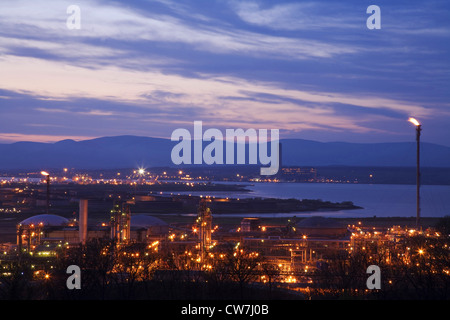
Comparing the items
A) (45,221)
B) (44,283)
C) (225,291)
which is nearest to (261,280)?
(225,291)

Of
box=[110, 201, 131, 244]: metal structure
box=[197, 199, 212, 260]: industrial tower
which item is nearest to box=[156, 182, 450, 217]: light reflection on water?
box=[197, 199, 212, 260]: industrial tower

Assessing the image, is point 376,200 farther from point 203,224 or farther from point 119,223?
point 119,223

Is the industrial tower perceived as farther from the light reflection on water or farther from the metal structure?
the light reflection on water

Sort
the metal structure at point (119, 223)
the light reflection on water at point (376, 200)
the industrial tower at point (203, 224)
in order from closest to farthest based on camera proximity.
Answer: the metal structure at point (119, 223), the industrial tower at point (203, 224), the light reflection on water at point (376, 200)

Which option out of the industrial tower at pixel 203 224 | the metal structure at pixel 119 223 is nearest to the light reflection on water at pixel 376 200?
the industrial tower at pixel 203 224

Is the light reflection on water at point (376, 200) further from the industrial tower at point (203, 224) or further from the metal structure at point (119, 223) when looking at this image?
the metal structure at point (119, 223)

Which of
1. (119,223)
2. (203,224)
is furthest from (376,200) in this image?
(119,223)

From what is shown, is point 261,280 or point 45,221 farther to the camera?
point 45,221

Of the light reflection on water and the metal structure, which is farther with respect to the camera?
the light reflection on water

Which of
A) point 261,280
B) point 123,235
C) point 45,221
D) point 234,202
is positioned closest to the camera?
point 261,280

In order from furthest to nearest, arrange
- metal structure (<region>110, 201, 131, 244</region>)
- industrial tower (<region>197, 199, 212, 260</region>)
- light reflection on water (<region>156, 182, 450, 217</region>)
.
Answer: light reflection on water (<region>156, 182, 450, 217</region>), industrial tower (<region>197, 199, 212, 260</region>), metal structure (<region>110, 201, 131, 244</region>)
